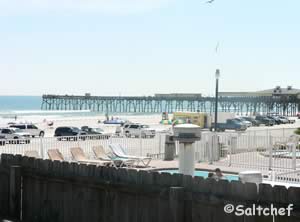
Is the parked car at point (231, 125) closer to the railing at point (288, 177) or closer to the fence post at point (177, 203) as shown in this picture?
the railing at point (288, 177)

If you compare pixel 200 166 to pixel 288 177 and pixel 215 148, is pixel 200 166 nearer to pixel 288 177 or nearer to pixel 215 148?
pixel 215 148

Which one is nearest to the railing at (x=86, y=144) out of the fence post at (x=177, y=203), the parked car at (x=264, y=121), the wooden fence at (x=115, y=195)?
the wooden fence at (x=115, y=195)

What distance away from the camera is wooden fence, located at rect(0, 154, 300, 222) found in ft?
22.1

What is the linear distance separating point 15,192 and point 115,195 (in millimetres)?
2619

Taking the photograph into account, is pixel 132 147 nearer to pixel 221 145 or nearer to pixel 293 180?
pixel 221 145

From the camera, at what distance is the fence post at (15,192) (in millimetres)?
9852

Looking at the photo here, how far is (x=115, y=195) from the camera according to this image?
8.24 metres

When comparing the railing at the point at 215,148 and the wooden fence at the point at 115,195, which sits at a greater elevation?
the wooden fence at the point at 115,195

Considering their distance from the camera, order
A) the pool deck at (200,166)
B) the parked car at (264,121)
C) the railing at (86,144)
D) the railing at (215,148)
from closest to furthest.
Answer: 1. the pool deck at (200,166)
2. the railing at (215,148)
3. the railing at (86,144)
4. the parked car at (264,121)

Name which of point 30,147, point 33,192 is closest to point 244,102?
point 30,147

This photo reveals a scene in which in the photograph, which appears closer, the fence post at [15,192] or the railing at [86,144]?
the fence post at [15,192]

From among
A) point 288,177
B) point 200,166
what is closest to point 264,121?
point 200,166

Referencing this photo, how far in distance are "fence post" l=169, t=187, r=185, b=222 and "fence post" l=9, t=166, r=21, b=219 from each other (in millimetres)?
3744

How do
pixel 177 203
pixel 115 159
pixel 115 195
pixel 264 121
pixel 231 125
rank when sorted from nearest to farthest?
1. pixel 177 203
2. pixel 115 195
3. pixel 115 159
4. pixel 231 125
5. pixel 264 121
